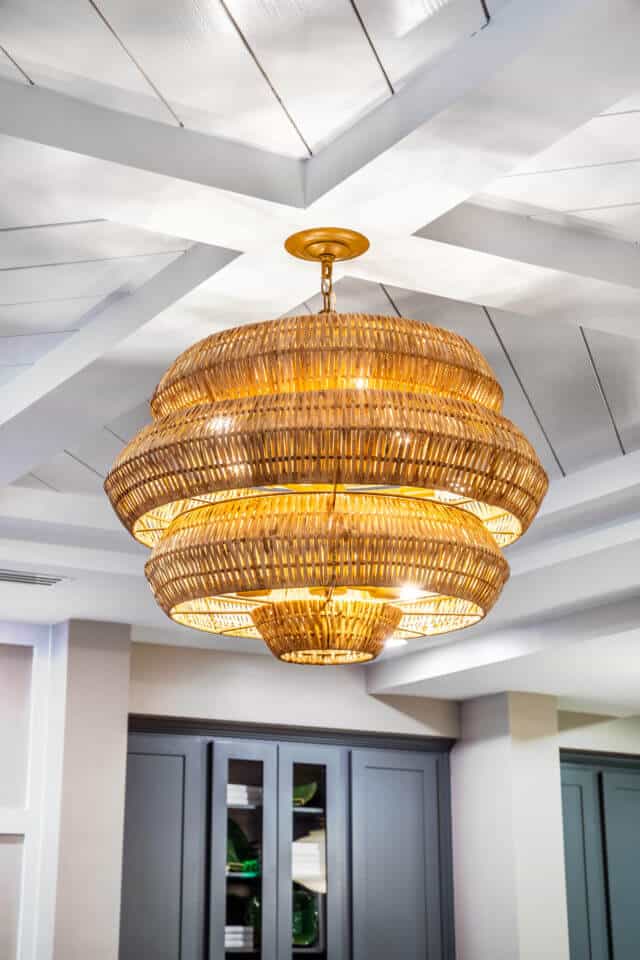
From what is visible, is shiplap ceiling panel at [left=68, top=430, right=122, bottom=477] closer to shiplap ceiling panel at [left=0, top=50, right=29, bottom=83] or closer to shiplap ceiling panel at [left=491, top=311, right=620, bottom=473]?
shiplap ceiling panel at [left=491, top=311, right=620, bottom=473]

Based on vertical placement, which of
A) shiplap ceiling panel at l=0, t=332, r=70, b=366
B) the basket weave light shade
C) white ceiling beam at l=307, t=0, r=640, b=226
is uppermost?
shiplap ceiling panel at l=0, t=332, r=70, b=366

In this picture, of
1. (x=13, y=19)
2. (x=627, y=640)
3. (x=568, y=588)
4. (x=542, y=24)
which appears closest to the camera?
(x=542, y=24)

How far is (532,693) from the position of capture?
5496 mm

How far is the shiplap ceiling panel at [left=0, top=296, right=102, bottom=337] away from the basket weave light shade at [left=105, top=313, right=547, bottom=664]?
70 centimetres

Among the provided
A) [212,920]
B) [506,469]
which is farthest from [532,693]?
[506,469]

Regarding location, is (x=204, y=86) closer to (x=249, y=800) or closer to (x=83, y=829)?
(x=83, y=829)

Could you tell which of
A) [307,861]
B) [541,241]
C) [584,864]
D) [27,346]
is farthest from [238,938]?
[541,241]

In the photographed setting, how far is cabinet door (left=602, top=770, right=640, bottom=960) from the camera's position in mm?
5668

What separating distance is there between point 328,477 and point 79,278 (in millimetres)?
937

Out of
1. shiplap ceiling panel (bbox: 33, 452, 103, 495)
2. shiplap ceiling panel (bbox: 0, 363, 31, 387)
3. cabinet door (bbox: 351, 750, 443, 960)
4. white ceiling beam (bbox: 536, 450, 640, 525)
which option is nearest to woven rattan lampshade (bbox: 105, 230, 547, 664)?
shiplap ceiling panel (bbox: 0, 363, 31, 387)

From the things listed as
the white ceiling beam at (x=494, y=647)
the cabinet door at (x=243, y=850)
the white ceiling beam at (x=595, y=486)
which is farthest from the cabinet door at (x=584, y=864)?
the white ceiling beam at (x=595, y=486)

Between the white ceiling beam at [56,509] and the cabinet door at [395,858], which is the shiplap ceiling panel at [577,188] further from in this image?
the cabinet door at [395,858]

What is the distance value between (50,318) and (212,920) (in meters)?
3.00

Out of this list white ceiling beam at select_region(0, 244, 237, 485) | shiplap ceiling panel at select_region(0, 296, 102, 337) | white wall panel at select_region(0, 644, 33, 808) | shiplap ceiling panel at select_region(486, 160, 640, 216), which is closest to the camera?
shiplap ceiling panel at select_region(486, 160, 640, 216)
